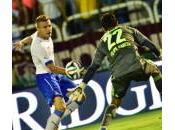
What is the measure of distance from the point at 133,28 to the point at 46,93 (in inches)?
16.5

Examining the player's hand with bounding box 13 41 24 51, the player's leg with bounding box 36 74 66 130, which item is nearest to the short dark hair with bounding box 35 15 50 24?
the player's hand with bounding box 13 41 24 51

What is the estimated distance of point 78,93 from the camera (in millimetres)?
2260

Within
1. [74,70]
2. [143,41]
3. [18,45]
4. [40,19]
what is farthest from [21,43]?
[143,41]

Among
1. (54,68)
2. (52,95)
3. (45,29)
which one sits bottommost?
(52,95)

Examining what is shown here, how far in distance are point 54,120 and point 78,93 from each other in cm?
14

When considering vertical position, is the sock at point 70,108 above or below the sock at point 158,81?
below

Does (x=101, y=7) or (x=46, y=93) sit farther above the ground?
(x=101, y=7)

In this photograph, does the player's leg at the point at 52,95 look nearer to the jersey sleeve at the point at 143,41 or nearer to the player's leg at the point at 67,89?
the player's leg at the point at 67,89

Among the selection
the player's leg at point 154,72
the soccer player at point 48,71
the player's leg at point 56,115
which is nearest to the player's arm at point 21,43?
the soccer player at point 48,71

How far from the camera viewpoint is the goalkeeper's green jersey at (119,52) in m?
2.25

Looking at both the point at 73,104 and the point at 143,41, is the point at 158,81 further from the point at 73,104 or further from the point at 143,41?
the point at 73,104
